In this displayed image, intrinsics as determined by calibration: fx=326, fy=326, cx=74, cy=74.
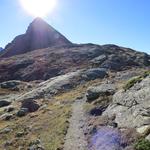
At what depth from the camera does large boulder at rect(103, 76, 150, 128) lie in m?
32.7

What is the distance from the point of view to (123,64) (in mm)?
114312

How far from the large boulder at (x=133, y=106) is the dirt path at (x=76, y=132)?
148 inches

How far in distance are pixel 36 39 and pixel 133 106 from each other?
156447 millimetres

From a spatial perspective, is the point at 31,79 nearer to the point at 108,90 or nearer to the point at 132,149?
the point at 108,90

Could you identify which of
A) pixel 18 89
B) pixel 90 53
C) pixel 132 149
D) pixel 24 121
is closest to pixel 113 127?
pixel 132 149

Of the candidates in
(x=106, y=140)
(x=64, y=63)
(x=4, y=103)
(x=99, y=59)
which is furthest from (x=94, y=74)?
(x=106, y=140)

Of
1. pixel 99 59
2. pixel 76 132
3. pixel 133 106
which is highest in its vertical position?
pixel 99 59

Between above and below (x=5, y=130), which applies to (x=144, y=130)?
above

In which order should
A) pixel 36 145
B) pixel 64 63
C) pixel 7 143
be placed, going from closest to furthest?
1. pixel 36 145
2. pixel 7 143
3. pixel 64 63

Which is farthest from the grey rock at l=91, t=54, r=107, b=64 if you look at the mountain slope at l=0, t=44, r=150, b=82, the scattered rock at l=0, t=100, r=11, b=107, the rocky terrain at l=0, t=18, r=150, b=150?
the scattered rock at l=0, t=100, r=11, b=107

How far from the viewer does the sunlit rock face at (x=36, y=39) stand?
7180 inches

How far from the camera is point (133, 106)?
37438 millimetres

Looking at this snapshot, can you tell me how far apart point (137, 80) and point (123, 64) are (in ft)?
227

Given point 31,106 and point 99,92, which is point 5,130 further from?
point 99,92
